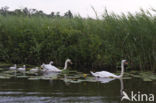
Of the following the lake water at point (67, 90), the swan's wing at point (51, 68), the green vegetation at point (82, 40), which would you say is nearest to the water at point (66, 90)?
the lake water at point (67, 90)

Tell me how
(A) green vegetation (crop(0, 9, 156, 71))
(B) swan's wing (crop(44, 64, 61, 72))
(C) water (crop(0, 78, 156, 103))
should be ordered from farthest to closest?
(A) green vegetation (crop(0, 9, 156, 71))
(B) swan's wing (crop(44, 64, 61, 72))
(C) water (crop(0, 78, 156, 103))

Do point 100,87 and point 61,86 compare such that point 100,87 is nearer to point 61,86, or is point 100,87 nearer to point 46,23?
point 61,86

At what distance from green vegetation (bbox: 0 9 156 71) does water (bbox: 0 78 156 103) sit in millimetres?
2535

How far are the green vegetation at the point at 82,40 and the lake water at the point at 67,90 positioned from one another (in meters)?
2.52

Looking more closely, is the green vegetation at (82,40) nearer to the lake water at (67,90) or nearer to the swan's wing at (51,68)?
the swan's wing at (51,68)

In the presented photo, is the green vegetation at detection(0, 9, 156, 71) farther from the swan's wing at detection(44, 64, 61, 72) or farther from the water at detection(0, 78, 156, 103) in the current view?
the water at detection(0, 78, 156, 103)

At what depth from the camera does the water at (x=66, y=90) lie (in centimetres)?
904

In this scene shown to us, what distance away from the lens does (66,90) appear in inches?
404

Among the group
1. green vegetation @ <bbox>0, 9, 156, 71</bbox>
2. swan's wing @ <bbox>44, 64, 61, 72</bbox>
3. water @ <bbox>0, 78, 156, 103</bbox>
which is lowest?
water @ <bbox>0, 78, 156, 103</bbox>

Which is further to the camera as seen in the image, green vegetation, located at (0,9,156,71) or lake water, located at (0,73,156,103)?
green vegetation, located at (0,9,156,71)

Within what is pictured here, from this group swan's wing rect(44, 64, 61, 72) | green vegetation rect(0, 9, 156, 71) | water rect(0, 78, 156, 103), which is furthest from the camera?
green vegetation rect(0, 9, 156, 71)

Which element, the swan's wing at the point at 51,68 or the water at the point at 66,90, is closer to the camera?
the water at the point at 66,90

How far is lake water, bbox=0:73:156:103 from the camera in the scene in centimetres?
906

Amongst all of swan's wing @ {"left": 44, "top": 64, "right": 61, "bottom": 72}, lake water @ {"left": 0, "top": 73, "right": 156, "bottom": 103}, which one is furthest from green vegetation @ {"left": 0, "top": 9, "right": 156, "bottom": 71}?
lake water @ {"left": 0, "top": 73, "right": 156, "bottom": 103}
